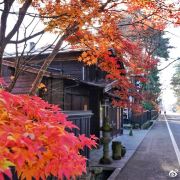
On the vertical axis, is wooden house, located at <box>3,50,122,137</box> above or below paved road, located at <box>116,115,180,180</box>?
above

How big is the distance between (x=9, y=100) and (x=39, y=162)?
745 mm

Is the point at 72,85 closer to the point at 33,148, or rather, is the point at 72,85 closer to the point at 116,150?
the point at 116,150

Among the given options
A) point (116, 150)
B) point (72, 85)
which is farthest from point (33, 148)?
point (72, 85)

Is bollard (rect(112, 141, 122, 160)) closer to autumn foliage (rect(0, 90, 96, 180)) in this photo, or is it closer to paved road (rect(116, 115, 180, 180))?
paved road (rect(116, 115, 180, 180))

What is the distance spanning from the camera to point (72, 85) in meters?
18.6

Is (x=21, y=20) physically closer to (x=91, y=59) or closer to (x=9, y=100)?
(x=9, y=100)

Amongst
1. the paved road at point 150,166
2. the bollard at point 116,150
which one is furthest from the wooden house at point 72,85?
the paved road at point 150,166

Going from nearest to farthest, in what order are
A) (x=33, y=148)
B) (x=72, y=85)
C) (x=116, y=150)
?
1. (x=33, y=148)
2. (x=116, y=150)
3. (x=72, y=85)

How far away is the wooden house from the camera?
17.1 meters

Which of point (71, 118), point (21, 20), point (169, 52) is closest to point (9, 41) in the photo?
point (21, 20)

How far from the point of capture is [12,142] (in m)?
2.40

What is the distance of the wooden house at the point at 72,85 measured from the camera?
17.1 meters

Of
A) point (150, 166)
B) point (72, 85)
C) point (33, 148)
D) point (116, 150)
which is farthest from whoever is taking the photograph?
point (72, 85)

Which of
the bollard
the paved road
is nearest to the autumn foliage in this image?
the paved road
